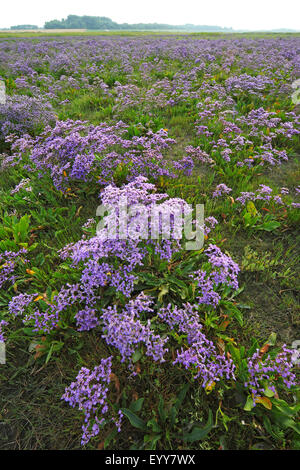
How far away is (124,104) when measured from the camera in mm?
7938

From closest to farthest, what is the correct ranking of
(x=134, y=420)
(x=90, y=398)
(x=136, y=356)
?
1. (x=90, y=398)
2. (x=134, y=420)
3. (x=136, y=356)

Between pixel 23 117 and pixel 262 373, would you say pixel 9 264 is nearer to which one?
pixel 262 373

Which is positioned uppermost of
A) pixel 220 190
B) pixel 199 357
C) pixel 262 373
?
pixel 220 190

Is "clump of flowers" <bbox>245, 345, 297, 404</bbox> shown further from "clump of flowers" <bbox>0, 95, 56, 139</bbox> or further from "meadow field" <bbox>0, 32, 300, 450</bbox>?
"clump of flowers" <bbox>0, 95, 56, 139</bbox>

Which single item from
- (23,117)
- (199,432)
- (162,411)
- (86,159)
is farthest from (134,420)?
(23,117)

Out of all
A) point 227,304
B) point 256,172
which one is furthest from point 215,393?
point 256,172

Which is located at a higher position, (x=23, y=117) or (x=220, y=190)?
(x=23, y=117)

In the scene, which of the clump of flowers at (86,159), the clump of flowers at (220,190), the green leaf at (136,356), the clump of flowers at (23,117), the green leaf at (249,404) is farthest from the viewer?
the clump of flowers at (23,117)

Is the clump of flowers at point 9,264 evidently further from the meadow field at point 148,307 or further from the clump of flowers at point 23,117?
the clump of flowers at point 23,117

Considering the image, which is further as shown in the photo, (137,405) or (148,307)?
(148,307)

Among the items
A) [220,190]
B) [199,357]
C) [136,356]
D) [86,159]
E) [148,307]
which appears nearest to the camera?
[199,357]

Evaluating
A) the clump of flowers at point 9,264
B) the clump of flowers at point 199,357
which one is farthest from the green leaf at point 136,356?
the clump of flowers at point 9,264

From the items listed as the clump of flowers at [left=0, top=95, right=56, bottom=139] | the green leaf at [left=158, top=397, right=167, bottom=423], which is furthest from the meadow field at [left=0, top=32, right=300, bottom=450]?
the clump of flowers at [left=0, top=95, right=56, bottom=139]

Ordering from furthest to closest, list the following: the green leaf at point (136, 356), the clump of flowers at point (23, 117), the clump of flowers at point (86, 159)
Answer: the clump of flowers at point (23, 117), the clump of flowers at point (86, 159), the green leaf at point (136, 356)
